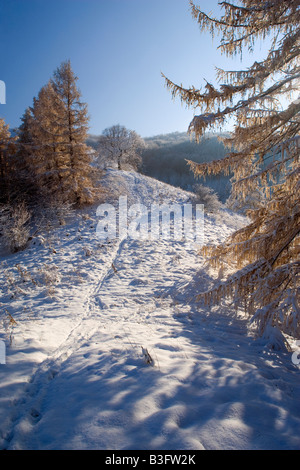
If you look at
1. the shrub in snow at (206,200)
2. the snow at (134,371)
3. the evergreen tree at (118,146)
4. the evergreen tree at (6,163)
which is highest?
the evergreen tree at (118,146)

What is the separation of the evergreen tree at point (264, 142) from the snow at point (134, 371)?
0.99 metres

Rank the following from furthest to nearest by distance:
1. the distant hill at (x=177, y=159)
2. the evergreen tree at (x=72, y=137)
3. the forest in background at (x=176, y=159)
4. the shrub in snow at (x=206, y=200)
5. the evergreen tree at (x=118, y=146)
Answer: the distant hill at (x=177, y=159) < the forest in background at (x=176, y=159) < the evergreen tree at (x=118, y=146) < the shrub in snow at (x=206, y=200) < the evergreen tree at (x=72, y=137)

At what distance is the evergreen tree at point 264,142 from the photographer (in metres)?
3.60

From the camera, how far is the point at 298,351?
3684 millimetres

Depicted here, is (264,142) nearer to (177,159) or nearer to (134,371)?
(134,371)

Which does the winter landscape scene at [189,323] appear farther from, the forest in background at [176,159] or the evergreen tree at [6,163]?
the forest in background at [176,159]

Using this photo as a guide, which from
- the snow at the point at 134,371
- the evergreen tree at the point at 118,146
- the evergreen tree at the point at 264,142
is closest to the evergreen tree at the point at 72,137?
the snow at the point at 134,371

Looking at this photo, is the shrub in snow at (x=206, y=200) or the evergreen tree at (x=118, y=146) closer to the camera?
the shrub in snow at (x=206, y=200)

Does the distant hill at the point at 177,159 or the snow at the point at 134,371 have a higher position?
the distant hill at the point at 177,159

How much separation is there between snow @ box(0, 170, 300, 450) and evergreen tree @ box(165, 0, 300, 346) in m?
0.99

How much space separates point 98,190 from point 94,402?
16.0 m

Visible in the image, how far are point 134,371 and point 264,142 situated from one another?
4.93 meters

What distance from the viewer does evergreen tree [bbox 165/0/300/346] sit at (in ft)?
11.8
